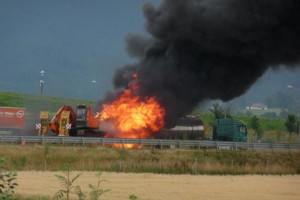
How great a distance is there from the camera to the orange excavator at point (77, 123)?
A: 227ft

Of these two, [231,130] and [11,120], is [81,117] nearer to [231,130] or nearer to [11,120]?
[11,120]

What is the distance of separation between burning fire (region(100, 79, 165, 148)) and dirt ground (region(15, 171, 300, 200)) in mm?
20511

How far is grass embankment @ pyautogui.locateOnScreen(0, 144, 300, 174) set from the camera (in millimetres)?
49438

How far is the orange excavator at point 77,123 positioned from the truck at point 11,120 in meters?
12.7

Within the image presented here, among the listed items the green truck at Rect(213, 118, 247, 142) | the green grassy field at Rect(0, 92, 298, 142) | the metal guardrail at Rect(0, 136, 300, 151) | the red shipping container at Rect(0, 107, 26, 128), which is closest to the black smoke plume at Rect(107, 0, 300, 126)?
the metal guardrail at Rect(0, 136, 300, 151)

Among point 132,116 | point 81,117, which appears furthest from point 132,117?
point 81,117

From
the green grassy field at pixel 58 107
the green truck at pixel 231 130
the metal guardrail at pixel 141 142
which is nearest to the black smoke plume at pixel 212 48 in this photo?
the metal guardrail at pixel 141 142

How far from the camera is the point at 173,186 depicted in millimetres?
37438

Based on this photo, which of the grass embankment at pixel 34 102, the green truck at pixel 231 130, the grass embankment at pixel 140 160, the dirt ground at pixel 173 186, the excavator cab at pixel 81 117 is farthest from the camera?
the grass embankment at pixel 34 102

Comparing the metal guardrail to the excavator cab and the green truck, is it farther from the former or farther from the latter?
the green truck

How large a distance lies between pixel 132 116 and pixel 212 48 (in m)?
11.9

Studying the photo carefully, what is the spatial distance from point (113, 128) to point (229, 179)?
25.3 m

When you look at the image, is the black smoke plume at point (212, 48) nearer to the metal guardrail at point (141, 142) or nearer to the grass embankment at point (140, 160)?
the metal guardrail at point (141, 142)

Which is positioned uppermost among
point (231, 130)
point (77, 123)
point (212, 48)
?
point (212, 48)
